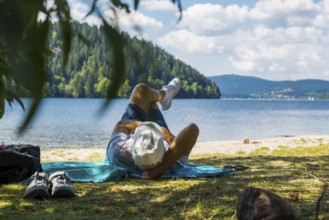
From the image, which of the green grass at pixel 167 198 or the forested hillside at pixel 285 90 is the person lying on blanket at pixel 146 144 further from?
the forested hillside at pixel 285 90

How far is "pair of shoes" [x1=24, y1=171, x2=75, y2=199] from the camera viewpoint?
418 centimetres

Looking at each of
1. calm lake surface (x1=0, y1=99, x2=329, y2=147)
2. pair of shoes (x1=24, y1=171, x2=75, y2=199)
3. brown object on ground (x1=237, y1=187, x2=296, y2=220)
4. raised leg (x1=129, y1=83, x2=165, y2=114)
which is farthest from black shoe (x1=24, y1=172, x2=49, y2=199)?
raised leg (x1=129, y1=83, x2=165, y2=114)

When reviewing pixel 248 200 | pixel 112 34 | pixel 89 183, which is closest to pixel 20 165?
pixel 89 183

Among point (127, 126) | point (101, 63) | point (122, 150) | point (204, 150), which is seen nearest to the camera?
point (101, 63)

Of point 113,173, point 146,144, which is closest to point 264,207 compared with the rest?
point 146,144

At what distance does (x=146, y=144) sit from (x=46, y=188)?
4.04ft

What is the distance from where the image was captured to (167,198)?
416cm

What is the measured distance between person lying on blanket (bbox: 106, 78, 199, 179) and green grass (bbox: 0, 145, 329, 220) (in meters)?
0.21

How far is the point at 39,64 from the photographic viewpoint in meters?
0.67

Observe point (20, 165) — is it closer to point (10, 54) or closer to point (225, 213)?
point (225, 213)

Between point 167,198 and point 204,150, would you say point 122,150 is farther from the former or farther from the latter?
point 204,150

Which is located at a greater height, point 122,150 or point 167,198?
point 122,150

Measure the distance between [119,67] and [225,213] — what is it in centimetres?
295

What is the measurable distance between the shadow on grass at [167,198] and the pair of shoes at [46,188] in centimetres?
6
